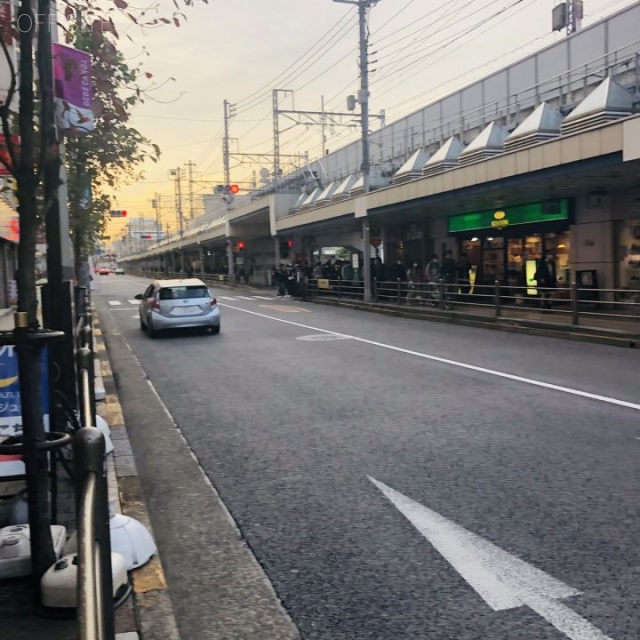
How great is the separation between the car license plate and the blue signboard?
1340 cm

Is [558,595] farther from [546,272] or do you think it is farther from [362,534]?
[546,272]

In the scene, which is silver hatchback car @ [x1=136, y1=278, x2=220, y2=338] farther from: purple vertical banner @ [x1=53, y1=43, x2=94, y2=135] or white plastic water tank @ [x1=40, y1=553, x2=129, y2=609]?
white plastic water tank @ [x1=40, y1=553, x2=129, y2=609]

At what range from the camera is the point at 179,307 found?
18000 millimetres

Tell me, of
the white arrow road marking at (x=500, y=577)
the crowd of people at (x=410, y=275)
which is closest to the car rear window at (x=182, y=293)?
the crowd of people at (x=410, y=275)

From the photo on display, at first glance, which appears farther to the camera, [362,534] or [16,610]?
[362,534]

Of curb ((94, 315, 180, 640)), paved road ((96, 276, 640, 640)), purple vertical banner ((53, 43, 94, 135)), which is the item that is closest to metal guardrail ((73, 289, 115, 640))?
curb ((94, 315, 180, 640))

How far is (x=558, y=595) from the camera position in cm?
363

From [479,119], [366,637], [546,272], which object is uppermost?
[479,119]

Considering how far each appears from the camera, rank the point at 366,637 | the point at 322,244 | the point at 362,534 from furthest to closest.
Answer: the point at 322,244, the point at 362,534, the point at 366,637

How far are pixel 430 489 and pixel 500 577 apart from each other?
1.54 metres

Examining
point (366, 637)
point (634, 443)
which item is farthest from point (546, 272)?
point (366, 637)

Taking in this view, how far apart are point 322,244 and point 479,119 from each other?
56.1 ft

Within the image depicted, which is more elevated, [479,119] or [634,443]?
[479,119]

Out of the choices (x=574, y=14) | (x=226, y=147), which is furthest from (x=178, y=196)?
(x=574, y=14)
